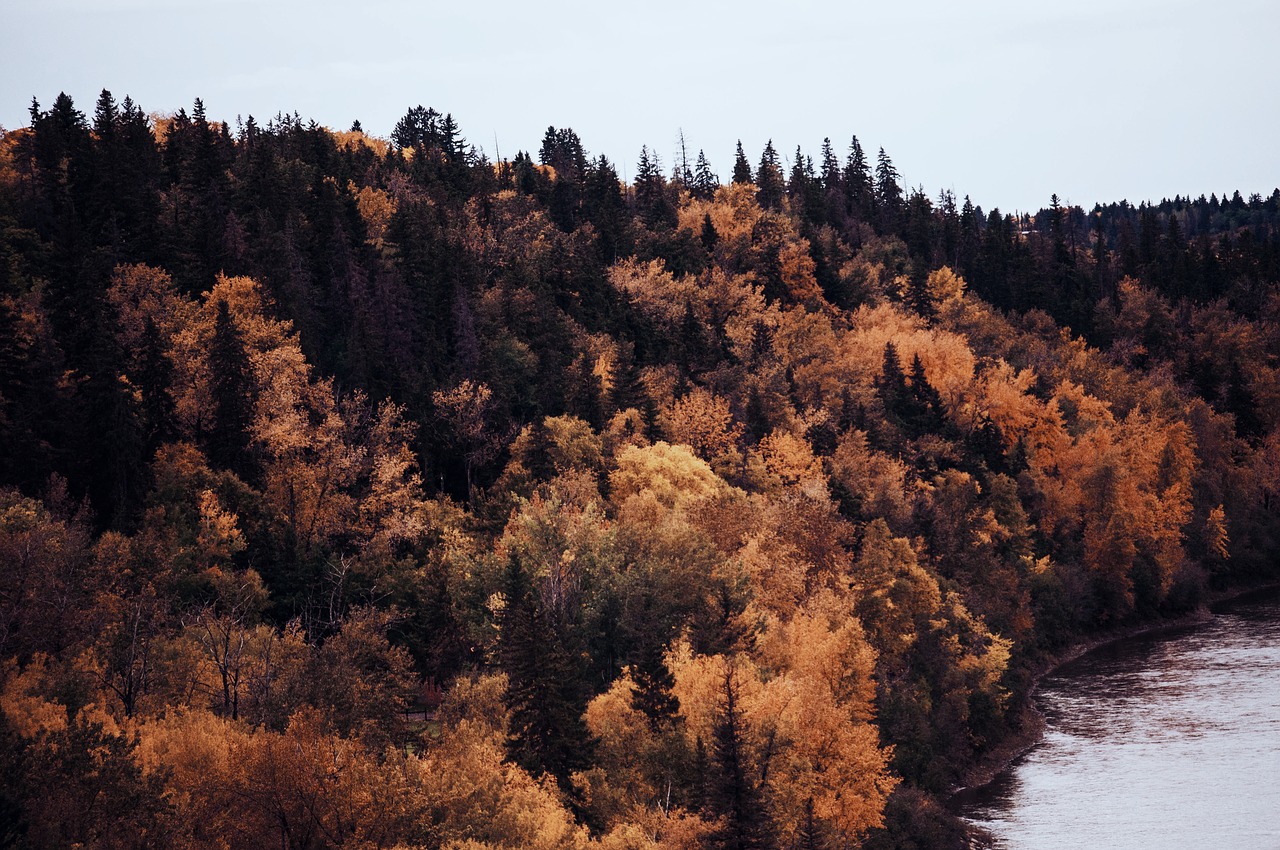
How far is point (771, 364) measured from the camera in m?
105

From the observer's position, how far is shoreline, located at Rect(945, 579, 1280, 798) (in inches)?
2623

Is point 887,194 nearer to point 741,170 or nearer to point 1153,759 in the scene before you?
point 741,170

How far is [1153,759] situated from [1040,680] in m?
→ 22.0

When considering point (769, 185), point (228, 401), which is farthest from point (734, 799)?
point (769, 185)

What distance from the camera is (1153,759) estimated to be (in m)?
62.6

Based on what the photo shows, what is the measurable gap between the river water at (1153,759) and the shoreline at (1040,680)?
2.36ft

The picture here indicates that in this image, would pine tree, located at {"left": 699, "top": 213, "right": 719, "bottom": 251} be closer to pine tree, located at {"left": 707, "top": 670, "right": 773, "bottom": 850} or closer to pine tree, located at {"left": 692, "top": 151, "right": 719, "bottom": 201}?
pine tree, located at {"left": 692, "top": 151, "right": 719, "bottom": 201}

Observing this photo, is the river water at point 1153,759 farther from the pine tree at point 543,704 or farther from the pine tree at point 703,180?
the pine tree at point 703,180

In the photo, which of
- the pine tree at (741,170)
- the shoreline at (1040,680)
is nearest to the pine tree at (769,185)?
the pine tree at (741,170)

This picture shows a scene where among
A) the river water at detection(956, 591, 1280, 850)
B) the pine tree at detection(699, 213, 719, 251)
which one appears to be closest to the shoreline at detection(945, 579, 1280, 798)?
the river water at detection(956, 591, 1280, 850)

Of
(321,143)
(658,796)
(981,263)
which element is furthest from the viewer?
(981,263)

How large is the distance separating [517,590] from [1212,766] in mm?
39006

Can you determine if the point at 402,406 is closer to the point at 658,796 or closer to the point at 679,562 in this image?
the point at 679,562

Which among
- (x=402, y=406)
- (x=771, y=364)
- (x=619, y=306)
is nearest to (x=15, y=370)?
(x=402, y=406)
